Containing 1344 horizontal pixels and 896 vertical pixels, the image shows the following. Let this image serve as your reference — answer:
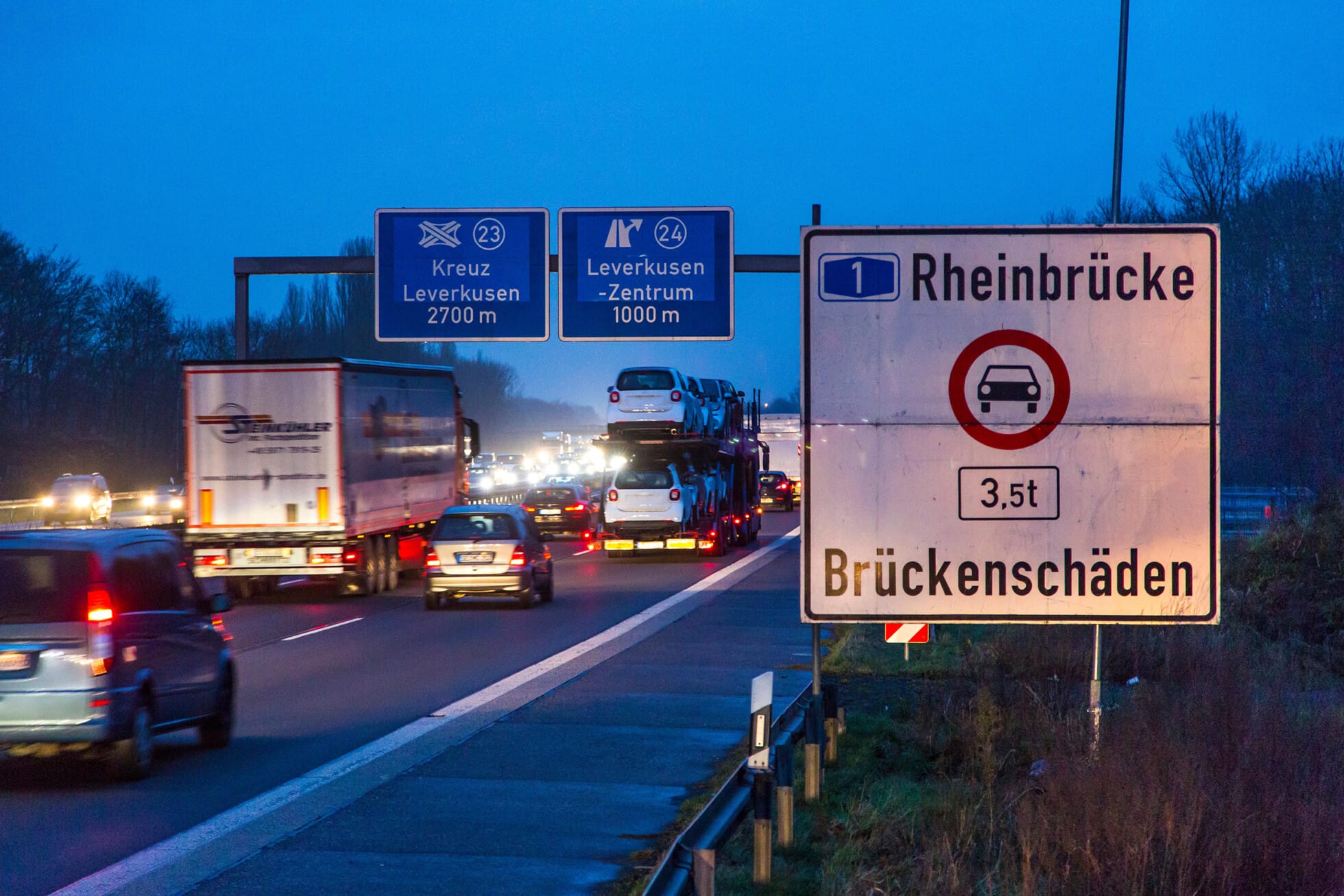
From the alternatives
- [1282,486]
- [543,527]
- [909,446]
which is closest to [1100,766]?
[909,446]

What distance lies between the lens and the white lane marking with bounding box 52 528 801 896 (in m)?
7.92

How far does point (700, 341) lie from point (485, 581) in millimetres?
5514

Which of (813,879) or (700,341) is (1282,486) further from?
(813,879)

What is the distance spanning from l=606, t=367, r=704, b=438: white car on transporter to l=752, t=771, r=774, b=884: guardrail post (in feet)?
103

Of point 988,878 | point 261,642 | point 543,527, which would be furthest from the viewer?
point 543,527

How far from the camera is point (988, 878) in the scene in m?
6.75

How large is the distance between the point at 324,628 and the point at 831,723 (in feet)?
46.3

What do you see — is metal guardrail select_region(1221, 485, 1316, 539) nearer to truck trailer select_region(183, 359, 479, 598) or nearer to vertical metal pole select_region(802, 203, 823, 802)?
vertical metal pole select_region(802, 203, 823, 802)

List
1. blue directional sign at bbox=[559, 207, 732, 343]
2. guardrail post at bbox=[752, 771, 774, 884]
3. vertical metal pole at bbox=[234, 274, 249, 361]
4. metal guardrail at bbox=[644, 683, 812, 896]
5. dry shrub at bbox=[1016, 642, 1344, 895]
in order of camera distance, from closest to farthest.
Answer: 1. metal guardrail at bbox=[644, 683, 812, 896]
2. dry shrub at bbox=[1016, 642, 1344, 895]
3. guardrail post at bbox=[752, 771, 774, 884]
4. vertical metal pole at bbox=[234, 274, 249, 361]
5. blue directional sign at bbox=[559, 207, 732, 343]

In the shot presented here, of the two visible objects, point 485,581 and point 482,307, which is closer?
point 485,581

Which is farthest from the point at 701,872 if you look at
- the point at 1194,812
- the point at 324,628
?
the point at 324,628

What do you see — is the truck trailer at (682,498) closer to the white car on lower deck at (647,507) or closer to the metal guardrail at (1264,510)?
the white car on lower deck at (647,507)

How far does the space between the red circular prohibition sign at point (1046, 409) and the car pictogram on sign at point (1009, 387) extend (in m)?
0.07

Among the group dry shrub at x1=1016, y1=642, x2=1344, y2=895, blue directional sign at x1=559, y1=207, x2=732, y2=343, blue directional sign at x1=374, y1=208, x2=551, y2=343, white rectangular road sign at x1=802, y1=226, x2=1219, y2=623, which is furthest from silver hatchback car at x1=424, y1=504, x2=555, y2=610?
white rectangular road sign at x1=802, y1=226, x2=1219, y2=623
